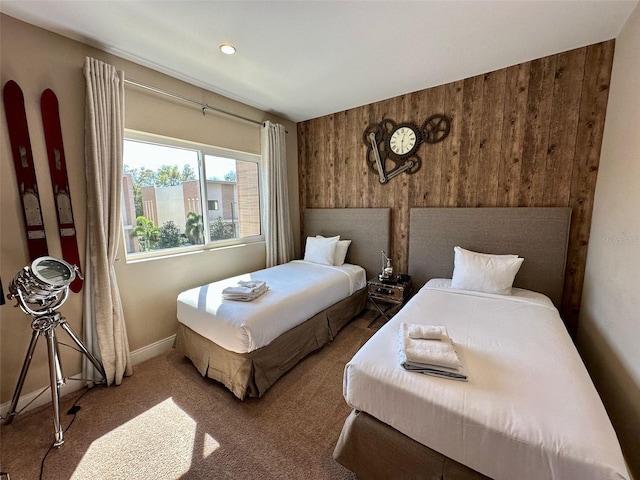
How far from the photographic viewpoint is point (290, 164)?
3.79m

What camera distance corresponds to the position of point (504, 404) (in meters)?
1.02

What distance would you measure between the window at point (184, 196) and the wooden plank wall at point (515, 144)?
1620mm

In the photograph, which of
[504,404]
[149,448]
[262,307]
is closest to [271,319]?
[262,307]

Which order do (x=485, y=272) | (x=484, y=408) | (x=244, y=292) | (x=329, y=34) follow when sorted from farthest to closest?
1. (x=485, y=272)
2. (x=244, y=292)
3. (x=329, y=34)
4. (x=484, y=408)

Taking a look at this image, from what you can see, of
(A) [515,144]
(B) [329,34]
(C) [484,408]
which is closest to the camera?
(C) [484,408]

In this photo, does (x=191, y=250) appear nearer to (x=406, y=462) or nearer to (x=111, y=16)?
(x=111, y=16)

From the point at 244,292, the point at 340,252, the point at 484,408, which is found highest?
the point at 340,252

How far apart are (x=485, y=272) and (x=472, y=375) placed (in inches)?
52.2

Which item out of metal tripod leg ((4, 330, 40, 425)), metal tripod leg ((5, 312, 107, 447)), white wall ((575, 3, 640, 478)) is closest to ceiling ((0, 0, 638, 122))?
white wall ((575, 3, 640, 478))

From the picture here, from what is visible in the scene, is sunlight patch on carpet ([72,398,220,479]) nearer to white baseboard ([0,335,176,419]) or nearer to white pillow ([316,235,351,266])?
white baseboard ([0,335,176,419])

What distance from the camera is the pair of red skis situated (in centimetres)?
166

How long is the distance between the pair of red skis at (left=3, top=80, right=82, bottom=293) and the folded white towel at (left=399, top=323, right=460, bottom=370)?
2.38m

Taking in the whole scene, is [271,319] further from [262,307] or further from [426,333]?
[426,333]

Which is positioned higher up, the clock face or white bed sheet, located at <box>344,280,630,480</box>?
the clock face
